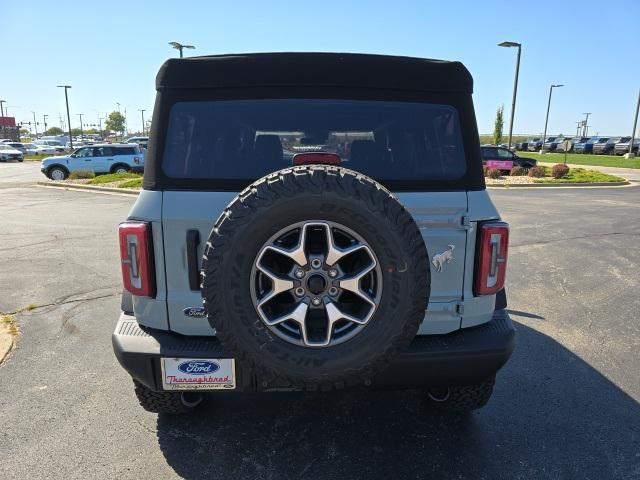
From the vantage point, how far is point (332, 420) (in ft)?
9.75

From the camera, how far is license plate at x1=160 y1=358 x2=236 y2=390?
2.27m

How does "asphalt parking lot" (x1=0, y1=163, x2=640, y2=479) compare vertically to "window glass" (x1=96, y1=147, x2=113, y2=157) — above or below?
below

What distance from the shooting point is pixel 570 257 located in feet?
23.9

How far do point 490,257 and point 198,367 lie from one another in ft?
5.15

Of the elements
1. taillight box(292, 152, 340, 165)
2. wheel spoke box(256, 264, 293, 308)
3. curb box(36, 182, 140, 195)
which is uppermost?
taillight box(292, 152, 340, 165)

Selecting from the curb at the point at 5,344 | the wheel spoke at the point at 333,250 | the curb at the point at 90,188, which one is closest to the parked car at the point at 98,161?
the curb at the point at 90,188

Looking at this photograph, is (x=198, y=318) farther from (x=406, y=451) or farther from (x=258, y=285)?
(x=406, y=451)

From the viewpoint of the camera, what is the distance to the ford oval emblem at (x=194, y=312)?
236 centimetres

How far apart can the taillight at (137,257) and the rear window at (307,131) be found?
342 millimetres

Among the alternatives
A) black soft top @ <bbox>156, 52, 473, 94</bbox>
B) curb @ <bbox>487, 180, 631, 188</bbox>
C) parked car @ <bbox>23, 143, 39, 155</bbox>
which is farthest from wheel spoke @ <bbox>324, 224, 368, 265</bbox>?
parked car @ <bbox>23, 143, 39, 155</bbox>

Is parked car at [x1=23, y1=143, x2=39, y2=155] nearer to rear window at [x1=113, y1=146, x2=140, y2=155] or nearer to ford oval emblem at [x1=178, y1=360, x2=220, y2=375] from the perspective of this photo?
rear window at [x1=113, y1=146, x2=140, y2=155]

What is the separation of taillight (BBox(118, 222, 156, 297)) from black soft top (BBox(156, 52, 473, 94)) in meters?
0.74

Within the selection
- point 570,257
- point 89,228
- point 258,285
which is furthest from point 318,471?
point 89,228

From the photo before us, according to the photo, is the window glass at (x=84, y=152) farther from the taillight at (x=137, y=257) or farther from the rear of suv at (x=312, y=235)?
the taillight at (x=137, y=257)
